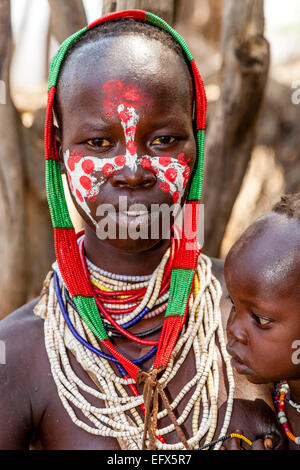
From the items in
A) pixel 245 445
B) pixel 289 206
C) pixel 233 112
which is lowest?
pixel 245 445

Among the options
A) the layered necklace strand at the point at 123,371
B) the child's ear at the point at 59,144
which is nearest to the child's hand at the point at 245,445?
the layered necklace strand at the point at 123,371

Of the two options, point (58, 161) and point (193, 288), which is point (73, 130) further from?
point (193, 288)

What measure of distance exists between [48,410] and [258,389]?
73cm

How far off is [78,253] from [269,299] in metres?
0.79

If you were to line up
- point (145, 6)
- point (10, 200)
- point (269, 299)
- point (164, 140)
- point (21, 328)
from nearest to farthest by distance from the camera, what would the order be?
point (269, 299) → point (164, 140) → point (21, 328) → point (145, 6) → point (10, 200)

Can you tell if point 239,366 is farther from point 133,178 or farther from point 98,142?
point 98,142

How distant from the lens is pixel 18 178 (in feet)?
12.2

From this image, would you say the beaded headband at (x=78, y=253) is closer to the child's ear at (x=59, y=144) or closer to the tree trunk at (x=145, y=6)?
the child's ear at (x=59, y=144)

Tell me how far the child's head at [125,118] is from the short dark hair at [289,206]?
0.37 m

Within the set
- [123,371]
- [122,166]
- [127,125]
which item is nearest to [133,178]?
[122,166]

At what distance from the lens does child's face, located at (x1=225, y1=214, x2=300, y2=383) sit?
177 cm

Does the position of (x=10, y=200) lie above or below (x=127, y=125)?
below

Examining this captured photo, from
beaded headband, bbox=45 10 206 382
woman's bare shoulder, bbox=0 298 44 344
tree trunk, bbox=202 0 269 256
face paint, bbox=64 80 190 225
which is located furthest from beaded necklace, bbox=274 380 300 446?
tree trunk, bbox=202 0 269 256

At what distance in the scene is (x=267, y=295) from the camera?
5.84 feet
